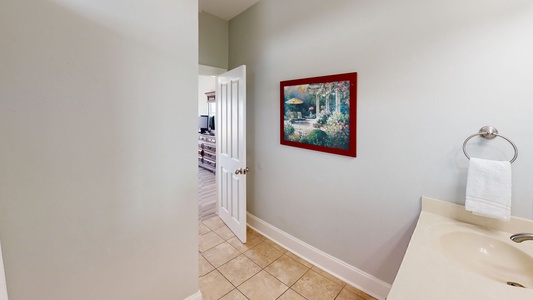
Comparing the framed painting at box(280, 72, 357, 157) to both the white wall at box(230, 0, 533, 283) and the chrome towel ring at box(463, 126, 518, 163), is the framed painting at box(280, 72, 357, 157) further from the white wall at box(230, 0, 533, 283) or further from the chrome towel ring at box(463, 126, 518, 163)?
the chrome towel ring at box(463, 126, 518, 163)

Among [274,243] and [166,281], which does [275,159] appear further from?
[166,281]

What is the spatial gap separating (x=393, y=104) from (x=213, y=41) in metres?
2.35

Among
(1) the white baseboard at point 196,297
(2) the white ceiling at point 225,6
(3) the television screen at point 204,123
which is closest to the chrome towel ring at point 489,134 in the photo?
(1) the white baseboard at point 196,297

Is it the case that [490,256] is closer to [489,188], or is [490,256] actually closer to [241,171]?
[489,188]

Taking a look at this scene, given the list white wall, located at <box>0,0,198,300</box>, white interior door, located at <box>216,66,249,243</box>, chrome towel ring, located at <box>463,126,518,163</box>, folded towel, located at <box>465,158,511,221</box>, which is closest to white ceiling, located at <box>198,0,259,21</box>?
white interior door, located at <box>216,66,249,243</box>

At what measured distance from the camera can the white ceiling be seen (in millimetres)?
2471

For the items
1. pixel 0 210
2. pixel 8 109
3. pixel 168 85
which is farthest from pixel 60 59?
pixel 0 210

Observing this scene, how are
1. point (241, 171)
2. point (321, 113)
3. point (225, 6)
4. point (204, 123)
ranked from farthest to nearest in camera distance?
point (204, 123) → point (225, 6) → point (241, 171) → point (321, 113)

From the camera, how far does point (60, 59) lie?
105 centimetres

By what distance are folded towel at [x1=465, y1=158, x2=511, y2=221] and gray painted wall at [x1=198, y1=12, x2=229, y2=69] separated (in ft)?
9.13

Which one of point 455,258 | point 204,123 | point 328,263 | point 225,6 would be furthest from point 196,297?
point 204,123

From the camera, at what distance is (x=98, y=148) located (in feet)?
3.90

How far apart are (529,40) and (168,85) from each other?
6.64 feet

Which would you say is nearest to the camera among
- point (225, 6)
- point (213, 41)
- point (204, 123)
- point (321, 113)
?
point (321, 113)
